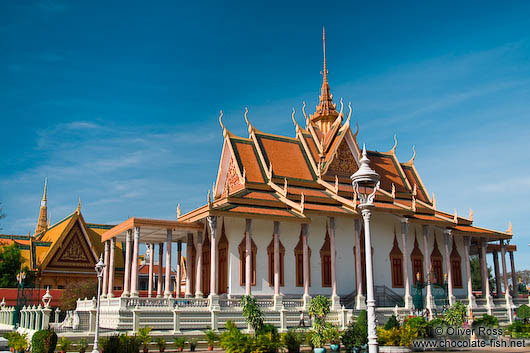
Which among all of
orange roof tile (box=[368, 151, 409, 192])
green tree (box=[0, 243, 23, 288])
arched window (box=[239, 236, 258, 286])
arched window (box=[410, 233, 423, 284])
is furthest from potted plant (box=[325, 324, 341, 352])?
green tree (box=[0, 243, 23, 288])

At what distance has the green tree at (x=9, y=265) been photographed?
3906cm

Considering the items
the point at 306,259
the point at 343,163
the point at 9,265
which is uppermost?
the point at 343,163

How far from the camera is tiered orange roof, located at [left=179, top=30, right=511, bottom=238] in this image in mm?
26609

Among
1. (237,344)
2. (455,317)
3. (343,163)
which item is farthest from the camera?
(343,163)

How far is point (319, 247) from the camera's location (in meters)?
28.3

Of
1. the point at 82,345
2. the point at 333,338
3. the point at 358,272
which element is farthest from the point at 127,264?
the point at 333,338

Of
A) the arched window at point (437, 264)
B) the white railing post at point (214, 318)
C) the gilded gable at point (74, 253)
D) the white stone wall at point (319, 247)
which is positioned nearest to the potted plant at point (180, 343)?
the white railing post at point (214, 318)

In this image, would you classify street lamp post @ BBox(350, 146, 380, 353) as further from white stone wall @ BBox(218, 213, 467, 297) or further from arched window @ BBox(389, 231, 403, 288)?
arched window @ BBox(389, 231, 403, 288)

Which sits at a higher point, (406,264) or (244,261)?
(244,261)

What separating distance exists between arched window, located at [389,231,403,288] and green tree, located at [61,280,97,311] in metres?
18.7

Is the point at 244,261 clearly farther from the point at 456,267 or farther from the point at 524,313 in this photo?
the point at 524,313

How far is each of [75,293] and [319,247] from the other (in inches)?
663

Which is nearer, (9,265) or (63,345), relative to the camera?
(63,345)

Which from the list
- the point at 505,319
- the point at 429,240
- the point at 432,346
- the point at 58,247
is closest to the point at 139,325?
the point at 432,346
